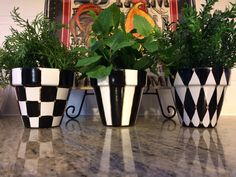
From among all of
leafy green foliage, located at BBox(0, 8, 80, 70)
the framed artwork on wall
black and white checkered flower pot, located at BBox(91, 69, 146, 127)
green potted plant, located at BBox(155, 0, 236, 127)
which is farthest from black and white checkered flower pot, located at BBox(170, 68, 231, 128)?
the framed artwork on wall

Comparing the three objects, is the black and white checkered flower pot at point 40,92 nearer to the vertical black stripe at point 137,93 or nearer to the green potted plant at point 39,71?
the green potted plant at point 39,71

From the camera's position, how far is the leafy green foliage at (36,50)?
0.68m

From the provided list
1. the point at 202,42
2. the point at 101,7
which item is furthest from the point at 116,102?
the point at 101,7

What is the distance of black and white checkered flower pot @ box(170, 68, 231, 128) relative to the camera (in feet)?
2.15

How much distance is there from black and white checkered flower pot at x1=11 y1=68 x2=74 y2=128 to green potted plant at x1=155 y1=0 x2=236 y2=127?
0.24 meters

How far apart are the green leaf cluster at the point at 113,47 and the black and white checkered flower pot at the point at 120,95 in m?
0.03

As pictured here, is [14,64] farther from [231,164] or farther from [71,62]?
[231,164]

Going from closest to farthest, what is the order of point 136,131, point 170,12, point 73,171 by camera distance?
1. point 73,171
2. point 136,131
3. point 170,12

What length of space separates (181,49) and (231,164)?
36 centimetres

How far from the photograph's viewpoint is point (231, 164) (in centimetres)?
35

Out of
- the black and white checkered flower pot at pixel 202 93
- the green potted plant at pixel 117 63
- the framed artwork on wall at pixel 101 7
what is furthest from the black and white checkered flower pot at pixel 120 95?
the framed artwork on wall at pixel 101 7

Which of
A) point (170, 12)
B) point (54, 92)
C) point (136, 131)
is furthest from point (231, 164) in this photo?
point (170, 12)

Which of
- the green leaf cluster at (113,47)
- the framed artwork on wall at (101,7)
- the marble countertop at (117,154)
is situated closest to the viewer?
the marble countertop at (117,154)

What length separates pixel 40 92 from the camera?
66 centimetres
